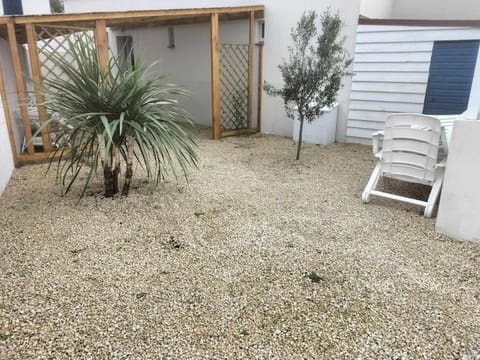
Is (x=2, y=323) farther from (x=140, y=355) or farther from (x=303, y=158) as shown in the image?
(x=303, y=158)

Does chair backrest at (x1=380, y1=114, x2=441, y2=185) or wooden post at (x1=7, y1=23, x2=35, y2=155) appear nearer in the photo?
chair backrest at (x1=380, y1=114, x2=441, y2=185)

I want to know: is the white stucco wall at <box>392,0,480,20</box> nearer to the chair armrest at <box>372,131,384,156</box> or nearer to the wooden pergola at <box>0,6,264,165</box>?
the wooden pergola at <box>0,6,264,165</box>

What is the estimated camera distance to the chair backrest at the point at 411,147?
3.17 m

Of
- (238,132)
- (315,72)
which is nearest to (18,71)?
(238,132)

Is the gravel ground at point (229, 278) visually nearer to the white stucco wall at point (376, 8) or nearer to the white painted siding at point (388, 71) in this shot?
the white painted siding at point (388, 71)

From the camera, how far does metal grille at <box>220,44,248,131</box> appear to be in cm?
704

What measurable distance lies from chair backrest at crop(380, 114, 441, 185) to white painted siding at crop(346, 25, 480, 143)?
2462 millimetres

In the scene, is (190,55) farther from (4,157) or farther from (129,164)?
(129,164)

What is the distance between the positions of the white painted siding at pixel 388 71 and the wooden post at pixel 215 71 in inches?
90.9

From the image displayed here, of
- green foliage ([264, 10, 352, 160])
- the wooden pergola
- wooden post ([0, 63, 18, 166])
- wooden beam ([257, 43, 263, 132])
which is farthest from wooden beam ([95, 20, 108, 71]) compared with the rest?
wooden beam ([257, 43, 263, 132])

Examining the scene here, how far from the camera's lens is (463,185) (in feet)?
8.87

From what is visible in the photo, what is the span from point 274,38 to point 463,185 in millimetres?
4750

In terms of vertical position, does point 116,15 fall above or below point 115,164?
above

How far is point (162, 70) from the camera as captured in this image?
28.5 feet
